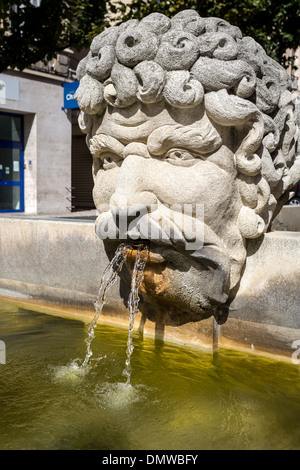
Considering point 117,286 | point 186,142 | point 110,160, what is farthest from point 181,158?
point 117,286

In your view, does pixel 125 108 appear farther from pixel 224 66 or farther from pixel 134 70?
pixel 224 66

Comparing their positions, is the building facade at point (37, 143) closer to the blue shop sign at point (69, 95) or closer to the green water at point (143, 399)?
the blue shop sign at point (69, 95)

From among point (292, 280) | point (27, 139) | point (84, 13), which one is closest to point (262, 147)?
point (292, 280)

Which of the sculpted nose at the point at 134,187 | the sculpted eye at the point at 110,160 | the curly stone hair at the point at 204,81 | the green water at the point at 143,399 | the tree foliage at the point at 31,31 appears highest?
the tree foliage at the point at 31,31

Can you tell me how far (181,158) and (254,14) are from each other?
5262 millimetres

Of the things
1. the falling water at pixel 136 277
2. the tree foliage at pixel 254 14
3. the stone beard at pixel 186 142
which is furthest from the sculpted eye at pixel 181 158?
the tree foliage at pixel 254 14

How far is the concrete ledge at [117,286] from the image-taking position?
3080 millimetres

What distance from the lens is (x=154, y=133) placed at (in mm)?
2965

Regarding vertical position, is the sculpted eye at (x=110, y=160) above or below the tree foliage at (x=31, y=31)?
below

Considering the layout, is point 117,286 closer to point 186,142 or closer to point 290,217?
point 186,142

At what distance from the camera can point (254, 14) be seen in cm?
726

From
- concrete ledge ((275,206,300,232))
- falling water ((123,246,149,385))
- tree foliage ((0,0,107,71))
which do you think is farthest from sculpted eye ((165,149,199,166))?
tree foliage ((0,0,107,71))

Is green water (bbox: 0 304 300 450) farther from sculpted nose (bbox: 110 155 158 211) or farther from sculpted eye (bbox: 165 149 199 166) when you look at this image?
sculpted eye (bbox: 165 149 199 166)

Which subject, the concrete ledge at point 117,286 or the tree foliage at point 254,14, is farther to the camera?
the tree foliage at point 254,14
